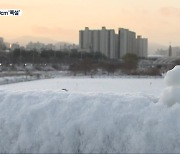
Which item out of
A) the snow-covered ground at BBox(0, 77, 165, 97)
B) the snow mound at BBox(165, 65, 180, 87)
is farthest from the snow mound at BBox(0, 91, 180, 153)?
the snow-covered ground at BBox(0, 77, 165, 97)

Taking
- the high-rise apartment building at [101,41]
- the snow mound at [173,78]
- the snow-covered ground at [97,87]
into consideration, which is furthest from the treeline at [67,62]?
the snow mound at [173,78]

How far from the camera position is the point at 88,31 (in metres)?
191

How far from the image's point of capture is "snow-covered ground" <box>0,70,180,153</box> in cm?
497

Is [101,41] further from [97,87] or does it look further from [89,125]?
[89,125]

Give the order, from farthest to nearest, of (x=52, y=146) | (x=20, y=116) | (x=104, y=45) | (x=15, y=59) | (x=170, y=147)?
1. (x=104, y=45)
2. (x=15, y=59)
3. (x=20, y=116)
4. (x=52, y=146)
5. (x=170, y=147)

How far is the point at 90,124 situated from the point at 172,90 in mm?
1292

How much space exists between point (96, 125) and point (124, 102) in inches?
22.5

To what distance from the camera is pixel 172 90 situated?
562cm

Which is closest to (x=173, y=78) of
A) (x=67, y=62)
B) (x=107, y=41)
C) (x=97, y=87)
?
(x=97, y=87)

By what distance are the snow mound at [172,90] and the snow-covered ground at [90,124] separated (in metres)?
0.13

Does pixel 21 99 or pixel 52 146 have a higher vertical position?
pixel 21 99

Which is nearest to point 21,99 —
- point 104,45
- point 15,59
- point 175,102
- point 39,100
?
point 39,100

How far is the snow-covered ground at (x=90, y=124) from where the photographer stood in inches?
196

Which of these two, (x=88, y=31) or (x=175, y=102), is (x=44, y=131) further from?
(x=88, y=31)
